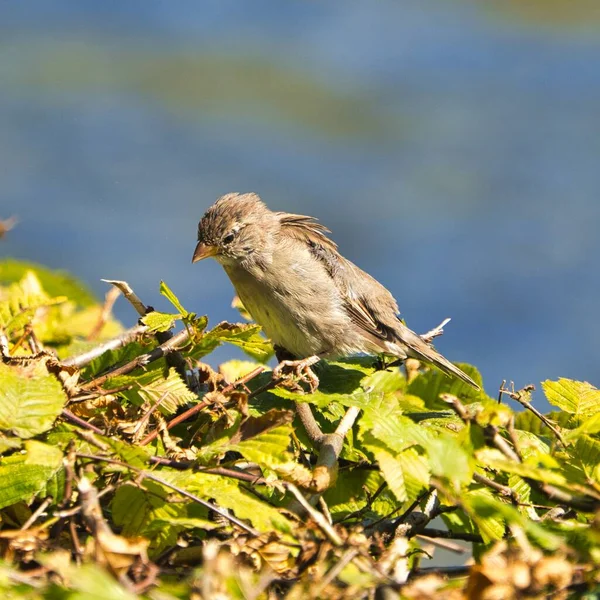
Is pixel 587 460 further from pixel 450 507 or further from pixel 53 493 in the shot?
pixel 53 493

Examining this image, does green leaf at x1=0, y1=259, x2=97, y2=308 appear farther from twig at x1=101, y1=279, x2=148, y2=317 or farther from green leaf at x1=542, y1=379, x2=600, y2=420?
green leaf at x1=542, y1=379, x2=600, y2=420

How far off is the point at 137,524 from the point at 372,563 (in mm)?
479

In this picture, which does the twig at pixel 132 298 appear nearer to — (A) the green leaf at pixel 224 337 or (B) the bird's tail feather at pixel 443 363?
(A) the green leaf at pixel 224 337

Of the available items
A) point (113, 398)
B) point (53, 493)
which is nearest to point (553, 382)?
point (113, 398)

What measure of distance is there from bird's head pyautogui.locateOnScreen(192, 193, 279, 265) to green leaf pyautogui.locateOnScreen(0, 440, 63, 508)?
2.21m

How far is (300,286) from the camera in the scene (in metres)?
3.55

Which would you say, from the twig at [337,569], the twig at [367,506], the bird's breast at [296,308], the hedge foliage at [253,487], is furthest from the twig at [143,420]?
the bird's breast at [296,308]

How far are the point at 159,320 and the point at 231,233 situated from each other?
1.73 metres

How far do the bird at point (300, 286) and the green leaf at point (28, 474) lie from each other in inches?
77.4

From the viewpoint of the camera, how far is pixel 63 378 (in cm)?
169

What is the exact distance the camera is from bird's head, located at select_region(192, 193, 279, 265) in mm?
3684

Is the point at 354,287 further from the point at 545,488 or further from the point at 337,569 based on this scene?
the point at 337,569

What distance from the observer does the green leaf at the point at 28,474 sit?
1397 millimetres

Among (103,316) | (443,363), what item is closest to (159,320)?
(103,316)
